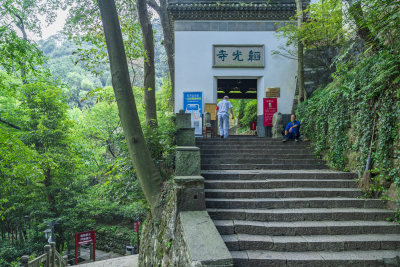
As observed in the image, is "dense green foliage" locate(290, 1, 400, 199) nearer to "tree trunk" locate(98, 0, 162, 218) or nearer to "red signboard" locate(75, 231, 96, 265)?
"tree trunk" locate(98, 0, 162, 218)

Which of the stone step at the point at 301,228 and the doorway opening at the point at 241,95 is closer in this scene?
the stone step at the point at 301,228

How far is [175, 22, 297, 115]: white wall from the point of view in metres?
12.5

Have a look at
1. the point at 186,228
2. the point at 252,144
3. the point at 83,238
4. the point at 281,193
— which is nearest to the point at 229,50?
the point at 252,144

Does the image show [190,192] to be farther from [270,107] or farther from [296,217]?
[270,107]

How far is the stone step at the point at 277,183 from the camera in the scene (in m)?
6.25

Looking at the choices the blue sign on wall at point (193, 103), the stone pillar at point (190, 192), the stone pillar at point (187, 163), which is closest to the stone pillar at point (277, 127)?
→ the blue sign on wall at point (193, 103)

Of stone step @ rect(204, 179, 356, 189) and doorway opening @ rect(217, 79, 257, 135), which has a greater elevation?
doorway opening @ rect(217, 79, 257, 135)

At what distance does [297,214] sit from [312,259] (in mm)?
1208

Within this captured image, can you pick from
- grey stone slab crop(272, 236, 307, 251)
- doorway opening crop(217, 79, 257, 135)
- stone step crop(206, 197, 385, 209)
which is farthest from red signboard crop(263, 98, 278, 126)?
grey stone slab crop(272, 236, 307, 251)

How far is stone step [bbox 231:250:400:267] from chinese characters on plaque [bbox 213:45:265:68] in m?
9.37

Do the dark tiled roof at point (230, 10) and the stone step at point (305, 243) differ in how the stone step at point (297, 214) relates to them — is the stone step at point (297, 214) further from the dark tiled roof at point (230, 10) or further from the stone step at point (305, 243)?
the dark tiled roof at point (230, 10)

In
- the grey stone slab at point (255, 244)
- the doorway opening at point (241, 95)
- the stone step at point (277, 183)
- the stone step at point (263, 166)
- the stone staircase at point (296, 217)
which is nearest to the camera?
the stone staircase at point (296, 217)

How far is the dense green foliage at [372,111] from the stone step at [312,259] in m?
1.66

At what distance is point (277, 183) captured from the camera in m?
6.40
